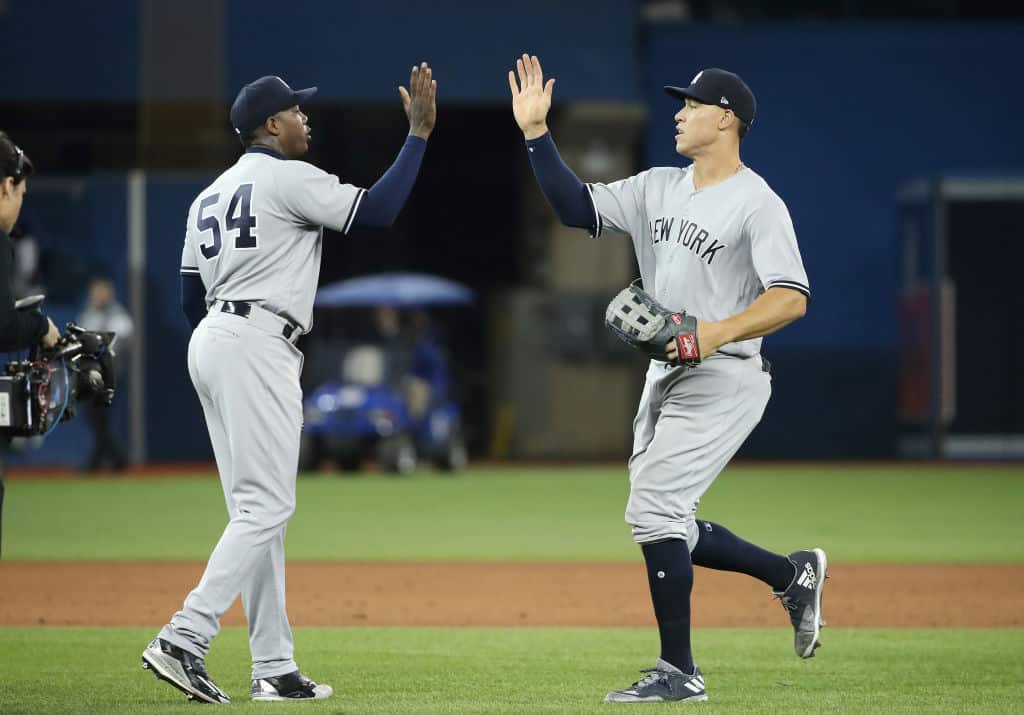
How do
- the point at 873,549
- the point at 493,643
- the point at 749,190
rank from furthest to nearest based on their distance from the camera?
the point at 873,549 < the point at 493,643 < the point at 749,190

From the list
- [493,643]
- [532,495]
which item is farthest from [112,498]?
[493,643]

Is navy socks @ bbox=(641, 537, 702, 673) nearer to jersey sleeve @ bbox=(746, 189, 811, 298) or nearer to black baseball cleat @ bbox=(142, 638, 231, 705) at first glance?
jersey sleeve @ bbox=(746, 189, 811, 298)

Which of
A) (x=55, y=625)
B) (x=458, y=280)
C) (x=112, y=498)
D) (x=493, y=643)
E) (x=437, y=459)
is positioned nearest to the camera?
(x=493, y=643)

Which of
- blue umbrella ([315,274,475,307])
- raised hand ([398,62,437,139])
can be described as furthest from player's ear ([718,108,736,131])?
blue umbrella ([315,274,475,307])

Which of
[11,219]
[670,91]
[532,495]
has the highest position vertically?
[670,91]

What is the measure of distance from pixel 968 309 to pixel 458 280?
7897mm

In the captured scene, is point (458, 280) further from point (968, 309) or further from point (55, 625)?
point (55, 625)

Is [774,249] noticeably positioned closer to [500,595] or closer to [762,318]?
[762,318]

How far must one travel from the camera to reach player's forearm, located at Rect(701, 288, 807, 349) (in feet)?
19.8

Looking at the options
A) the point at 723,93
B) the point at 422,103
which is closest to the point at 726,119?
the point at 723,93

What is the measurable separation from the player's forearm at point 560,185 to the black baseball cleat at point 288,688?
6.65 feet

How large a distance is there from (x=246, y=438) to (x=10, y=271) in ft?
3.30

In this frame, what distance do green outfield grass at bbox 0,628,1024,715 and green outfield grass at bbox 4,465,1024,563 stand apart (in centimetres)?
354

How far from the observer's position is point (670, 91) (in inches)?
258
